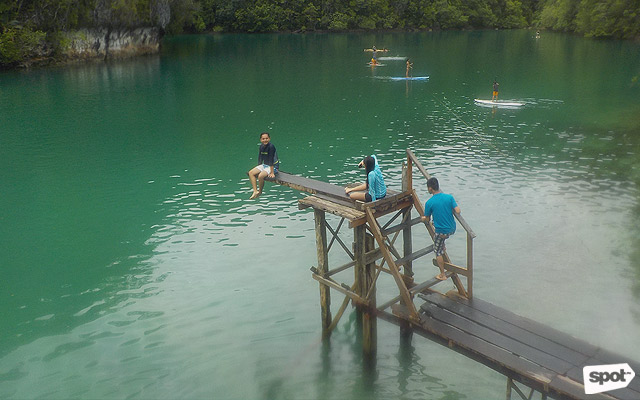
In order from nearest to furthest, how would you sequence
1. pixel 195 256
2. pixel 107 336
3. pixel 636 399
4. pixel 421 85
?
pixel 636 399
pixel 107 336
pixel 195 256
pixel 421 85

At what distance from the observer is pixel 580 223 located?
1916 cm

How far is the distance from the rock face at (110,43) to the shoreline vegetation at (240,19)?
0.13m

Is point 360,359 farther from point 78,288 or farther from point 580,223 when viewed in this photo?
point 580,223

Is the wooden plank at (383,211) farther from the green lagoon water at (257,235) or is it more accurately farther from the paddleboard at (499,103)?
the paddleboard at (499,103)

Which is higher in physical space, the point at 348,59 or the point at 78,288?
the point at 348,59

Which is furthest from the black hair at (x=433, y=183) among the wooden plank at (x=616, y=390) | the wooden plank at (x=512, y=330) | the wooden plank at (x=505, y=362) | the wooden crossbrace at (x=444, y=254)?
the wooden plank at (x=616, y=390)

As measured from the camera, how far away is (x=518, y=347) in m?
9.63

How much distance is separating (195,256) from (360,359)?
7.12 meters

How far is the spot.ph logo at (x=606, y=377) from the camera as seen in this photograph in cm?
858

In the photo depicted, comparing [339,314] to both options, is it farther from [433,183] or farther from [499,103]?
[499,103]

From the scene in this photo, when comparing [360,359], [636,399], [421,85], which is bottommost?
[360,359]

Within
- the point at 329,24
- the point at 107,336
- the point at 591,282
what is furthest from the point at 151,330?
the point at 329,24

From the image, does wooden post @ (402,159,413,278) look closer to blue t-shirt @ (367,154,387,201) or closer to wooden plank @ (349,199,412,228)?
wooden plank @ (349,199,412,228)

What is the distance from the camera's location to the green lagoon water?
12.1 metres
